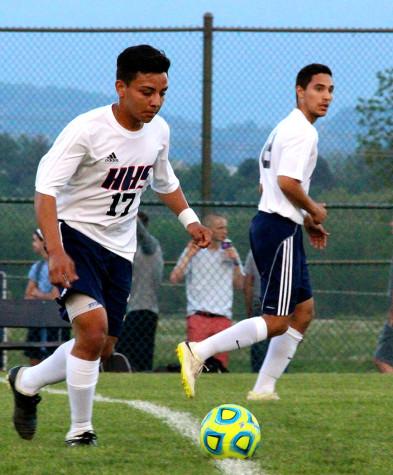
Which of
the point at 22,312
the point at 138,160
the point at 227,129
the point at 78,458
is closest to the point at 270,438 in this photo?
the point at 78,458

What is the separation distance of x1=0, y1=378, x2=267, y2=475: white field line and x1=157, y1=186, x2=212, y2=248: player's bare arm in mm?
969

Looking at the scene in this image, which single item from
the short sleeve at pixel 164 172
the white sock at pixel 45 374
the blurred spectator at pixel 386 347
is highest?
the short sleeve at pixel 164 172

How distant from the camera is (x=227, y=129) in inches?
478

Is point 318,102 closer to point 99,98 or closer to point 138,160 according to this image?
point 138,160

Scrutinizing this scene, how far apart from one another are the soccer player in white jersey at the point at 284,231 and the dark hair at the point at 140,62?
81.3 inches

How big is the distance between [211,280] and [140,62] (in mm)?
6044

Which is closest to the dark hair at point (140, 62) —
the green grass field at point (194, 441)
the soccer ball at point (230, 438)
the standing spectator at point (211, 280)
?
the soccer ball at point (230, 438)

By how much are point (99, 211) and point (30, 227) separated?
6.50m

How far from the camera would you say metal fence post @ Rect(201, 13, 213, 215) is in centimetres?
1202

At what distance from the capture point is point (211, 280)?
1168 centimetres

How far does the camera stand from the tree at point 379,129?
40.1 ft

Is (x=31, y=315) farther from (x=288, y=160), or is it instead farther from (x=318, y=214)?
(x=318, y=214)

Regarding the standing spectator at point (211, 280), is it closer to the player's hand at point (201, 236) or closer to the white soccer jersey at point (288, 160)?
the white soccer jersey at point (288, 160)

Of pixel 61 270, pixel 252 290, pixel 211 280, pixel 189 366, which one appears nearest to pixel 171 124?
pixel 211 280
